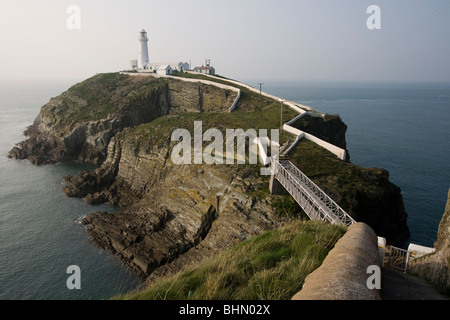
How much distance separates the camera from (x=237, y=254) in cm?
716

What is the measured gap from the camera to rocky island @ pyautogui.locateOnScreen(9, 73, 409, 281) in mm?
23578

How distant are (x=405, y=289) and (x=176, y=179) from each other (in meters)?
28.1

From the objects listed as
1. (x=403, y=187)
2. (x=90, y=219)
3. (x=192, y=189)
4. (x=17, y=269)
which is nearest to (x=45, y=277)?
(x=17, y=269)

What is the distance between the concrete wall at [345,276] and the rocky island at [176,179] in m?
15.8

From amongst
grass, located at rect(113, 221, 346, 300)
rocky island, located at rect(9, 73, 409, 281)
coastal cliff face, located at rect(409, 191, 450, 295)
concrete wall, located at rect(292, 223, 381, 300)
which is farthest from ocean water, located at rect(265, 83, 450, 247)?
concrete wall, located at rect(292, 223, 381, 300)

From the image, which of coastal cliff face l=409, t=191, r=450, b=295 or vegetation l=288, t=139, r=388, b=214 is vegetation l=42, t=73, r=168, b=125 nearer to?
vegetation l=288, t=139, r=388, b=214

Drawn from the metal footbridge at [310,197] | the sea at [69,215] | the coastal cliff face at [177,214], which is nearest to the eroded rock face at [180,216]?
the coastal cliff face at [177,214]

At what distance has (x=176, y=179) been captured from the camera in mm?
32250

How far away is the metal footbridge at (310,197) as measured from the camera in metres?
16.2

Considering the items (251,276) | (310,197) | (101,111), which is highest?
(101,111)

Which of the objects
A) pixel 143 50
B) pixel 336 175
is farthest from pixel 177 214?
pixel 143 50

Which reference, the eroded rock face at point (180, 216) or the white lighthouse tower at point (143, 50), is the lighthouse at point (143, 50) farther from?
the eroded rock face at point (180, 216)

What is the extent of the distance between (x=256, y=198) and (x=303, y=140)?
44.7 ft

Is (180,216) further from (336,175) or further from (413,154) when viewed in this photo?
(413,154)
